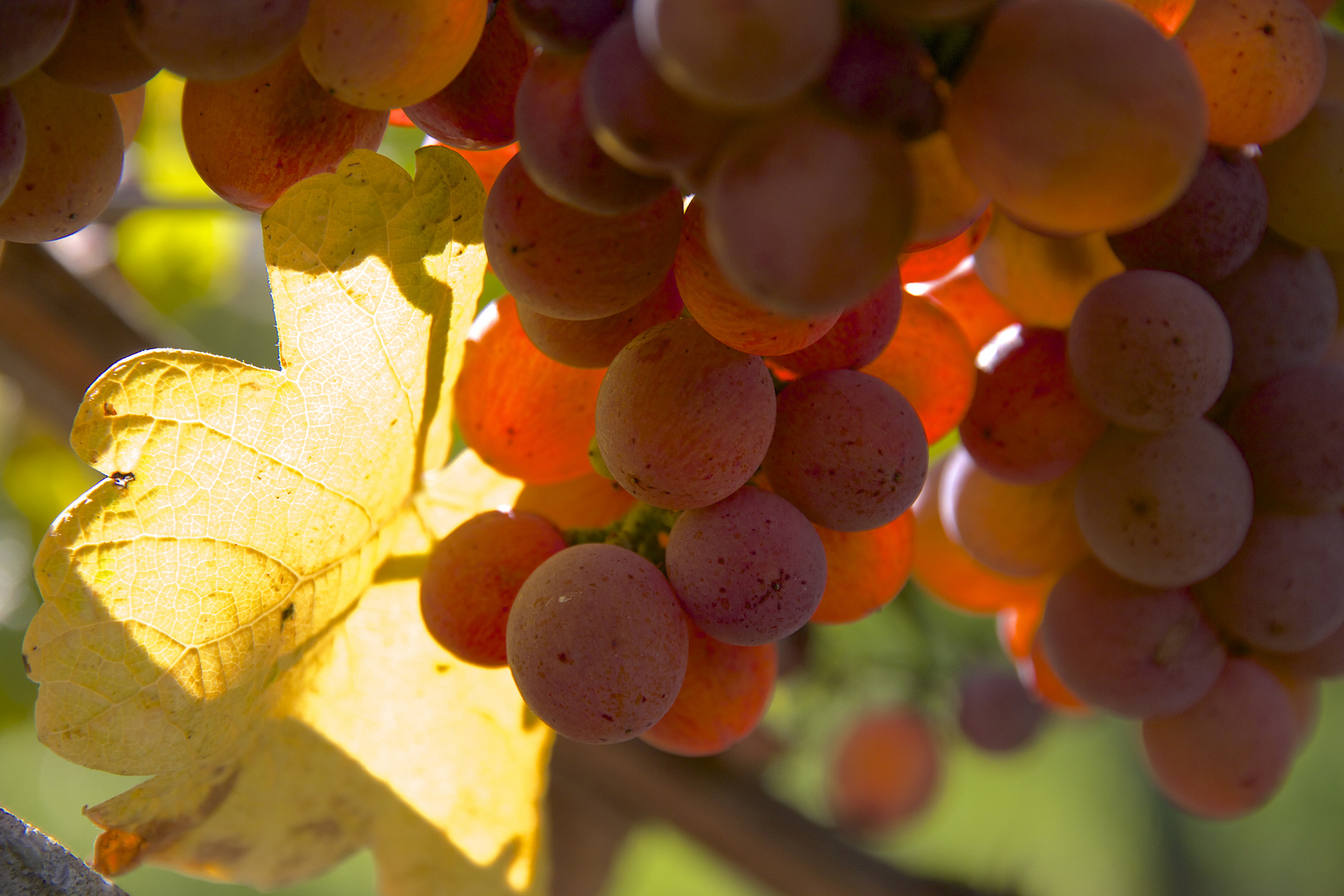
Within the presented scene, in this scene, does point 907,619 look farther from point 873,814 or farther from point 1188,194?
point 1188,194

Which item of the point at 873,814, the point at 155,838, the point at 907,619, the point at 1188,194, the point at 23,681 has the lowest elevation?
Answer: the point at 873,814

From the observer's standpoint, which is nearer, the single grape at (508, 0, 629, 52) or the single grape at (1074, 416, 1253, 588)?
the single grape at (508, 0, 629, 52)

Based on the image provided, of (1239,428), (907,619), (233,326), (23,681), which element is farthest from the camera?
(233,326)

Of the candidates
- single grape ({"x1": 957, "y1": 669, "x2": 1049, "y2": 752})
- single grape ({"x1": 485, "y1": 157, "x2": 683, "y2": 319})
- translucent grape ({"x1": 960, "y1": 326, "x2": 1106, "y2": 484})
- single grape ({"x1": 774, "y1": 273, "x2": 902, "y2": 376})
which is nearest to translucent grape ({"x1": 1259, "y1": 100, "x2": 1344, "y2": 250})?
translucent grape ({"x1": 960, "y1": 326, "x2": 1106, "y2": 484})

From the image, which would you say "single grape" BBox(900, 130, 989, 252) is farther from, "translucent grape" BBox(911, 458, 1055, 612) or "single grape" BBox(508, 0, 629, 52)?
"translucent grape" BBox(911, 458, 1055, 612)

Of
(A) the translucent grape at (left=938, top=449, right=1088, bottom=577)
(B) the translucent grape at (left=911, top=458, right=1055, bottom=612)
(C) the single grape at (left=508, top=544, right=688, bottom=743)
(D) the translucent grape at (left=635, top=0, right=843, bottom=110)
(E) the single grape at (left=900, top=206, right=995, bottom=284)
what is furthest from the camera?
(B) the translucent grape at (left=911, top=458, right=1055, bottom=612)

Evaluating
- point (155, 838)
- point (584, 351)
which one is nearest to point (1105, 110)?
point (584, 351)

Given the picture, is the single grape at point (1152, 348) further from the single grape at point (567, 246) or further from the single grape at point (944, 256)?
the single grape at point (567, 246)

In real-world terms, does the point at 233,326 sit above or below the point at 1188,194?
below
